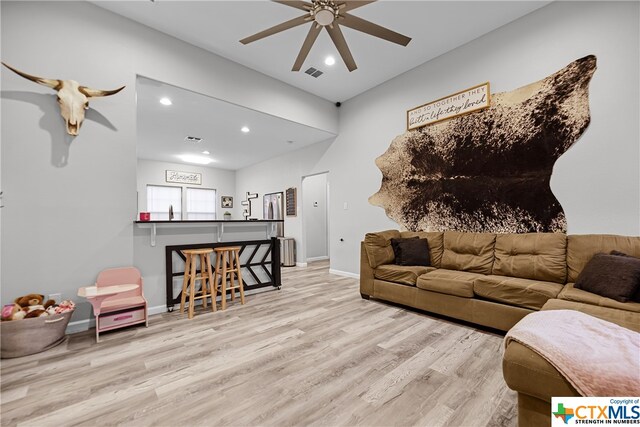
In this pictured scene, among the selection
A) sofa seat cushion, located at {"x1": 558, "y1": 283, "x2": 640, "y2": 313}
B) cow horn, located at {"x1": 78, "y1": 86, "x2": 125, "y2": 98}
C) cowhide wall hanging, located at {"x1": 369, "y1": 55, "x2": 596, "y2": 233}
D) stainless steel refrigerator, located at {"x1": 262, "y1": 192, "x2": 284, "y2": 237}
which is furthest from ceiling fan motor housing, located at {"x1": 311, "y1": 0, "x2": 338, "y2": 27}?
stainless steel refrigerator, located at {"x1": 262, "y1": 192, "x2": 284, "y2": 237}

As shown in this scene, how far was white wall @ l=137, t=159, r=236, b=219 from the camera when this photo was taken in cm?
769

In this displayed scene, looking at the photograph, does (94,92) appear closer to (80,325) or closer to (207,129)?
(80,325)

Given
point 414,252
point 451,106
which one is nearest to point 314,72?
point 451,106

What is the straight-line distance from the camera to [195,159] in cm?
779

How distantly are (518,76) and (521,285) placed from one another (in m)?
2.51

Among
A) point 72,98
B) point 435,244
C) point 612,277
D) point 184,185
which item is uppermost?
point 72,98

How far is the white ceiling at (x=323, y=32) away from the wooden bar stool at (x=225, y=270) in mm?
2748

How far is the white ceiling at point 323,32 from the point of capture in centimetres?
296

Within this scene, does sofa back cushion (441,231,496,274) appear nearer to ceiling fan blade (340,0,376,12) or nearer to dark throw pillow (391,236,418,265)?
dark throw pillow (391,236,418,265)

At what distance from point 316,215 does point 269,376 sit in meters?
5.64

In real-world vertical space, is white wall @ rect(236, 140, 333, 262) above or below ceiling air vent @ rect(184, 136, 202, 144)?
below

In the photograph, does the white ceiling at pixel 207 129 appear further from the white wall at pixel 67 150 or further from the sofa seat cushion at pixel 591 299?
the sofa seat cushion at pixel 591 299

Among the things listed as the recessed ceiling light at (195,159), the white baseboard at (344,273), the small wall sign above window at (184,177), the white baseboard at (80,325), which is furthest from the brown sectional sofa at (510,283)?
the small wall sign above window at (184,177)

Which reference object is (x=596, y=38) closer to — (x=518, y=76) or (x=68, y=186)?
(x=518, y=76)
